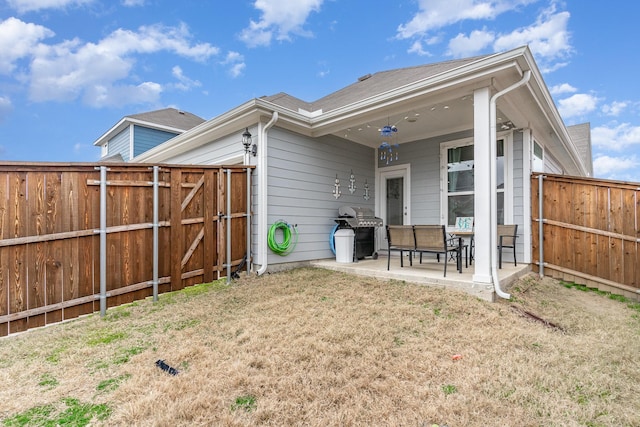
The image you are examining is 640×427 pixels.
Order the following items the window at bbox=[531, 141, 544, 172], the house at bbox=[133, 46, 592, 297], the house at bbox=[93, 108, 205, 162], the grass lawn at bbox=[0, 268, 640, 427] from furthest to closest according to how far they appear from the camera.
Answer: the house at bbox=[93, 108, 205, 162]
the window at bbox=[531, 141, 544, 172]
the house at bbox=[133, 46, 592, 297]
the grass lawn at bbox=[0, 268, 640, 427]

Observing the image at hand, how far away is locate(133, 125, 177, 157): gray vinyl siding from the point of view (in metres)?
12.1

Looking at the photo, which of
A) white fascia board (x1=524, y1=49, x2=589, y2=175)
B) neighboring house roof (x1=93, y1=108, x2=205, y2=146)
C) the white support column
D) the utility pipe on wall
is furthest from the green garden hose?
neighboring house roof (x1=93, y1=108, x2=205, y2=146)

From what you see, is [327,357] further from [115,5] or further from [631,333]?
[115,5]

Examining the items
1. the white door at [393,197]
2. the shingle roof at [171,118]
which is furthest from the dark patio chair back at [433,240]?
the shingle roof at [171,118]

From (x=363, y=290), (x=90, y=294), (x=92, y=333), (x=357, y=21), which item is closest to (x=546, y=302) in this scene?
(x=363, y=290)

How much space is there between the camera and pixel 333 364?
7.40 feet

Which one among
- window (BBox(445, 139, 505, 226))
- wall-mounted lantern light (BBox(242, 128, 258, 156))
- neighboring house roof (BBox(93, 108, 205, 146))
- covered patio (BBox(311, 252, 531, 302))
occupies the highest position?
neighboring house roof (BBox(93, 108, 205, 146))

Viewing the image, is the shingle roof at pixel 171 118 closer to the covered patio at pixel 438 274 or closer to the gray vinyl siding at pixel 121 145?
the gray vinyl siding at pixel 121 145

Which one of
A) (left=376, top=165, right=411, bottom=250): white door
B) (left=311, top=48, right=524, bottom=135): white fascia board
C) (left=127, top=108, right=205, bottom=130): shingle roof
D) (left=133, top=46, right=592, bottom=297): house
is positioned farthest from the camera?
(left=127, top=108, right=205, bottom=130): shingle roof

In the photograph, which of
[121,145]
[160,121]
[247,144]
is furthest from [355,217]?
[121,145]

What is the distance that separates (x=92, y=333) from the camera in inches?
116

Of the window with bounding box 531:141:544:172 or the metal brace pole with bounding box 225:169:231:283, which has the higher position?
the window with bounding box 531:141:544:172

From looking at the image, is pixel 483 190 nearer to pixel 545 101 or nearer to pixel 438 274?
pixel 438 274

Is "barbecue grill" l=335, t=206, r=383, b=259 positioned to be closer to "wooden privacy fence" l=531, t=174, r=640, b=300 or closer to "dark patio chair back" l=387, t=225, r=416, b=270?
"dark patio chair back" l=387, t=225, r=416, b=270
